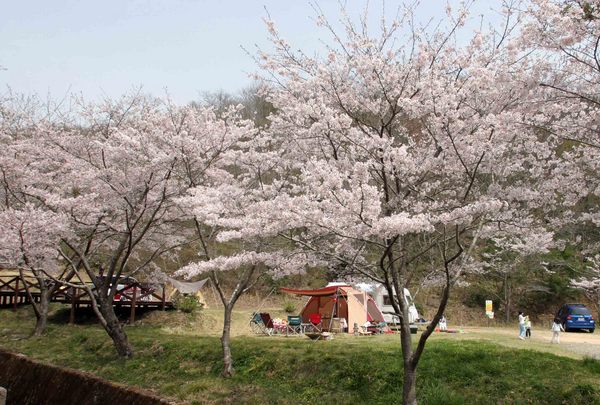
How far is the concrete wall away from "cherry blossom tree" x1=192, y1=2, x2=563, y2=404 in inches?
163

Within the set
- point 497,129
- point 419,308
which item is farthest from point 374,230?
point 419,308

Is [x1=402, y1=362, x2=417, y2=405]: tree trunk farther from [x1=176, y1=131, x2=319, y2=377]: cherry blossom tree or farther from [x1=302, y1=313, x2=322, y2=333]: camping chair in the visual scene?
[x1=302, y1=313, x2=322, y2=333]: camping chair

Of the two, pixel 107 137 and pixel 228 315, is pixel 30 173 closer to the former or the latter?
pixel 107 137

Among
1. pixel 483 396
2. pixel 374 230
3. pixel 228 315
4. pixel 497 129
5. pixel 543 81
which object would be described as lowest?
pixel 483 396

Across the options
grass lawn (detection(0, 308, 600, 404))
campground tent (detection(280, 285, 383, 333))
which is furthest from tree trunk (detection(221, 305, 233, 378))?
campground tent (detection(280, 285, 383, 333))

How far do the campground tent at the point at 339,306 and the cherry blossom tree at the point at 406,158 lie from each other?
8.01 m

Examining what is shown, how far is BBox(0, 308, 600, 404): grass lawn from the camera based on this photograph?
301 inches

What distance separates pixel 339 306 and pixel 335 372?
758cm

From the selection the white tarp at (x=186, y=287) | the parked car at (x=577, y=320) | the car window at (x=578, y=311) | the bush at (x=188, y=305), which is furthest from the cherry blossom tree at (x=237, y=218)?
the car window at (x=578, y=311)

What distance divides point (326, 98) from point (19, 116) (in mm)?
10795

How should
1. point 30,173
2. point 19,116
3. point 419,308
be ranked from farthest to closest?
point 419,308 < point 19,116 < point 30,173

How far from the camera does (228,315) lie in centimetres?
1041

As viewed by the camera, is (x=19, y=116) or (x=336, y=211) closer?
(x=336, y=211)

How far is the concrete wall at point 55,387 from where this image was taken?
9812mm
